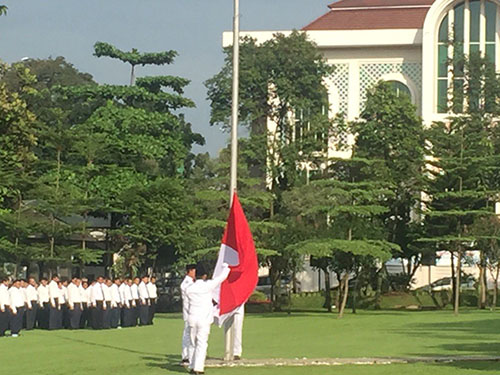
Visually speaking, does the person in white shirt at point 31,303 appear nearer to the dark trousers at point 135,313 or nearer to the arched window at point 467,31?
the dark trousers at point 135,313

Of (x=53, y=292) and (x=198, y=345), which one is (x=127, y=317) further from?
(x=198, y=345)

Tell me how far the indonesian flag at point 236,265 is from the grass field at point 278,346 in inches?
50.2

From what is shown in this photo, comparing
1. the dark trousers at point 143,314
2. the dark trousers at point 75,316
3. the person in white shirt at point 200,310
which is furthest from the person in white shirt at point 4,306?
the person in white shirt at point 200,310

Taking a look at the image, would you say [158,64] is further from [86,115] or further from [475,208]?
[475,208]

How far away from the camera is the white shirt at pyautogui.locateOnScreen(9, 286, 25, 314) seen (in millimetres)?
28453

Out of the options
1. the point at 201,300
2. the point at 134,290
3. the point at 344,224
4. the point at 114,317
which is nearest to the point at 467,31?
the point at 344,224

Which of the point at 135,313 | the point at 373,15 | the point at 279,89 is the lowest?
the point at 135,313

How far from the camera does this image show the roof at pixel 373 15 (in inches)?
2694

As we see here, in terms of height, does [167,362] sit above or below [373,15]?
below

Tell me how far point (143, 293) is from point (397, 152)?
17.3 meters

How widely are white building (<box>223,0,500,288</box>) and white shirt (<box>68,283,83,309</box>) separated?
3006cm

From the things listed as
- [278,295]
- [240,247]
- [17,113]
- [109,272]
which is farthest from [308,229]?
[240,247]

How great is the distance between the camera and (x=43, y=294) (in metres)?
31.6

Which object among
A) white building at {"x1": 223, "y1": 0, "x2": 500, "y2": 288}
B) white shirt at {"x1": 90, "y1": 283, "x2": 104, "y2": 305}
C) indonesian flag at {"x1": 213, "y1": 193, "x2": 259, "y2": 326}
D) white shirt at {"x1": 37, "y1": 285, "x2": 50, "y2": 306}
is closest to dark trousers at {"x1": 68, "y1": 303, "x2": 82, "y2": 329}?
white shirt at {"x1": 90, "y1": 283, "x2": 104, "y2": 305}
